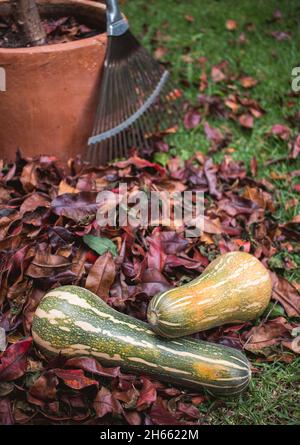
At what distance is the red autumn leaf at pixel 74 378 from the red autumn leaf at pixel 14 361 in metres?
0.12

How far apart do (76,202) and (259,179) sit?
3.61 ft

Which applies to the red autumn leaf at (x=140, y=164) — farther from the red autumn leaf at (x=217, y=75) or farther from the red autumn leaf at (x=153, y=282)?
the red autumn leaf at (x=217, y=75)

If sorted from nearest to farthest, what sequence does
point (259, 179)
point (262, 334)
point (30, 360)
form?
point (30, 360) < point (262, 334) < point (259, 179)

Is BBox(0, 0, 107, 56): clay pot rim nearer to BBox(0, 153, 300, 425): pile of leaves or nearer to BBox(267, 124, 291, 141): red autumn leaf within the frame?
BBox(0, 153, 300, 425): pile of leaves

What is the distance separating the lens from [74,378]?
1624 mm

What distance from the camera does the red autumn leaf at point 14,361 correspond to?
1637 millimetres

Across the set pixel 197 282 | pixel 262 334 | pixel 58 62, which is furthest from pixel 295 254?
pixel 58 62

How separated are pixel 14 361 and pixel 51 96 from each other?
1.26 meters

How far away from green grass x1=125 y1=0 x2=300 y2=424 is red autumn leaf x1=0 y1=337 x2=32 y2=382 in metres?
0.62

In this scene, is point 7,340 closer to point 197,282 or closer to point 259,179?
point 197,282

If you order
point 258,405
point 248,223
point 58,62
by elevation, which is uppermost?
point 58,62

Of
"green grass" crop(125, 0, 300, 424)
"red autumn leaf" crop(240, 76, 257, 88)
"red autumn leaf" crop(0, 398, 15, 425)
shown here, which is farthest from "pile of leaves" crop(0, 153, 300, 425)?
"red autumn leaf" crop(240, 76, 257, 88)

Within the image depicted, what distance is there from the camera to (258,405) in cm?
176

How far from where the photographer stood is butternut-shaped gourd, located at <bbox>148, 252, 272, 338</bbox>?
5.41ft
